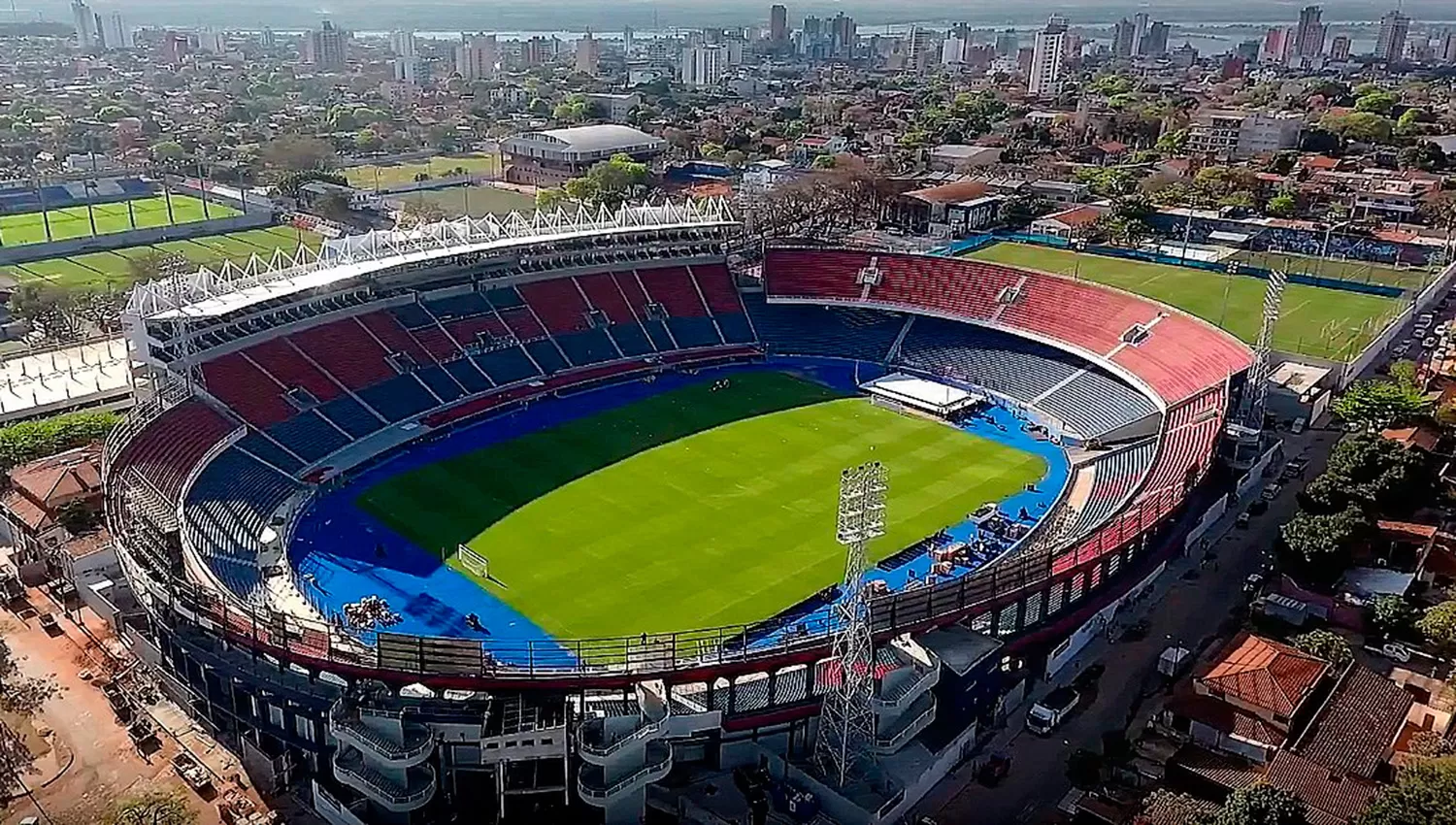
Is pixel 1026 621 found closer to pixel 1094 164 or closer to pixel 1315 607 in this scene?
pixel 1315 607

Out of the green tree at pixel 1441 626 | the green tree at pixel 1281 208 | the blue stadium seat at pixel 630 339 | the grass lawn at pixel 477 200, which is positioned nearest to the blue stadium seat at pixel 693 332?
the blue stadium seat at pixel 630 339

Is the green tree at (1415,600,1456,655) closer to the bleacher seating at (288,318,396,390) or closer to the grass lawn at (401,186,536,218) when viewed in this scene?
the bleacher seating at (288,318,396,390)

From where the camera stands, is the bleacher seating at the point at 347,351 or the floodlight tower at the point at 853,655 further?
the bleacher seating at the point at 347,351

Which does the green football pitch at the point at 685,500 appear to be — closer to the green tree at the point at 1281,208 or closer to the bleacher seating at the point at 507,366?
the bleacher seating at the point at 507,366

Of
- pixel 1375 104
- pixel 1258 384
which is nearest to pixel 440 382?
pixel 1258 384

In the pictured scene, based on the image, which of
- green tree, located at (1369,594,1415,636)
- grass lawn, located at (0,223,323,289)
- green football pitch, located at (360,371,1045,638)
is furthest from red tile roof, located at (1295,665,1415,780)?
grass lawn, located at (0,223,323,289)
